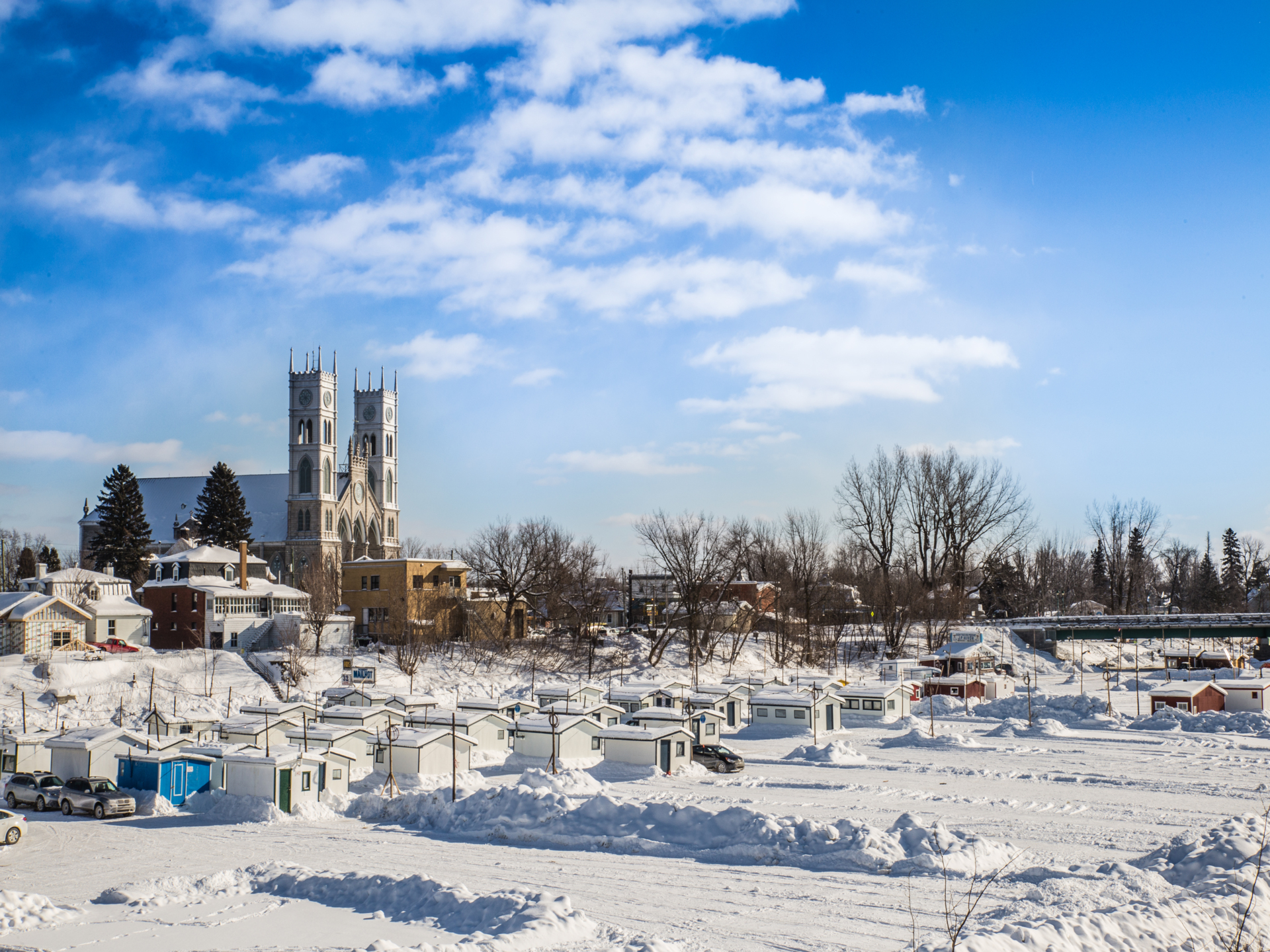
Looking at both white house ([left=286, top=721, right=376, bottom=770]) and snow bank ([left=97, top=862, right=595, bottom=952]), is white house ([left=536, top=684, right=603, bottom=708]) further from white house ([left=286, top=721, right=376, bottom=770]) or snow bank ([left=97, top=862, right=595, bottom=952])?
snow bank ([left=97, top=862, right=595, bottom=952])

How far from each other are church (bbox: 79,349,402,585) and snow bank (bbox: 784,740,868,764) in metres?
62.0

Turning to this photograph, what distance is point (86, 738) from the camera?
28.0 meters

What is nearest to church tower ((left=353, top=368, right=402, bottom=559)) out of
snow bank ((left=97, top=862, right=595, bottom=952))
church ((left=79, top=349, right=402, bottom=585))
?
church ((left=79, top=349, right=402, bottom=585))

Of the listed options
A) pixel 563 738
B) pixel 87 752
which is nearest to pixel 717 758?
pixel 563 738

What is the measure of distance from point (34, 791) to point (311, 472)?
69.3 m

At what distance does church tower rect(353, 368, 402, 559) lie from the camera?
104 meters

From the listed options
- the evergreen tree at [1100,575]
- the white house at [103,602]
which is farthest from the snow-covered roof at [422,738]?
the evergreen tree at [1100,575]

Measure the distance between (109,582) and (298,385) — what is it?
43.9 meters

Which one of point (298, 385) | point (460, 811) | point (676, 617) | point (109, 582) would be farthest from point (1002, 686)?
point (298, 385)

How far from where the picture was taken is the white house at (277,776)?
24469 millimetres

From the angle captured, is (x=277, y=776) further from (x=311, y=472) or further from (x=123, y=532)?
(x=311, y=472)

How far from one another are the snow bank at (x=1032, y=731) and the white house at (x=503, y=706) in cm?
1704

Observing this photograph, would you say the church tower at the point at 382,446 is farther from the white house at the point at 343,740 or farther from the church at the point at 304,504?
the white house at the point at 343,740

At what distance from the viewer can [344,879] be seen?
1667 cm
